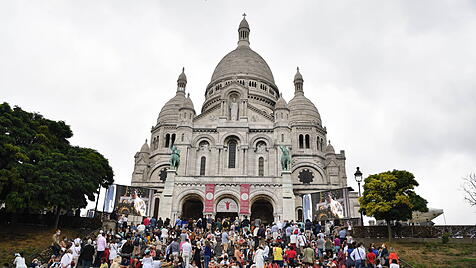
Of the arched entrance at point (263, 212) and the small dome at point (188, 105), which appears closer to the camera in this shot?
the arched entrance at point (263, 212)

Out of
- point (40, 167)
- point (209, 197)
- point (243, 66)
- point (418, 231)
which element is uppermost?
point (243, 66)

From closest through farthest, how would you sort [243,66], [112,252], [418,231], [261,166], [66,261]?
1. [66,261]
2. [112,252]
3. [418,231]
4. [261,166]
5. [243,66]

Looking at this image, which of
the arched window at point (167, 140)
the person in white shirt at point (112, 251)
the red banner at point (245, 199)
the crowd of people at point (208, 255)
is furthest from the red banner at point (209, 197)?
the person in white shirt at point (112, 251)

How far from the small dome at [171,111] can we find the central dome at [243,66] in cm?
774

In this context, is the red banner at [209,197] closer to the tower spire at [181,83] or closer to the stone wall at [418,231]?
the stone wall at [418,231]

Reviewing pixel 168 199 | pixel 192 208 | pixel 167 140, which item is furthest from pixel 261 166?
pixel 167 140

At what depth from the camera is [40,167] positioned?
985 inches

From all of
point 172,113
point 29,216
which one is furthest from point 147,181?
point 29,216

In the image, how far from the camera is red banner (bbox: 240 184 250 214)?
111ft

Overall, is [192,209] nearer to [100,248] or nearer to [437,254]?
[100,248]

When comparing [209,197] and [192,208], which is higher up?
[209,197]

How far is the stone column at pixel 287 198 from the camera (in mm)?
33281

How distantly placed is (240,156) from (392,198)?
1730cm

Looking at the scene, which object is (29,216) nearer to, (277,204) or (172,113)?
(277,204)
